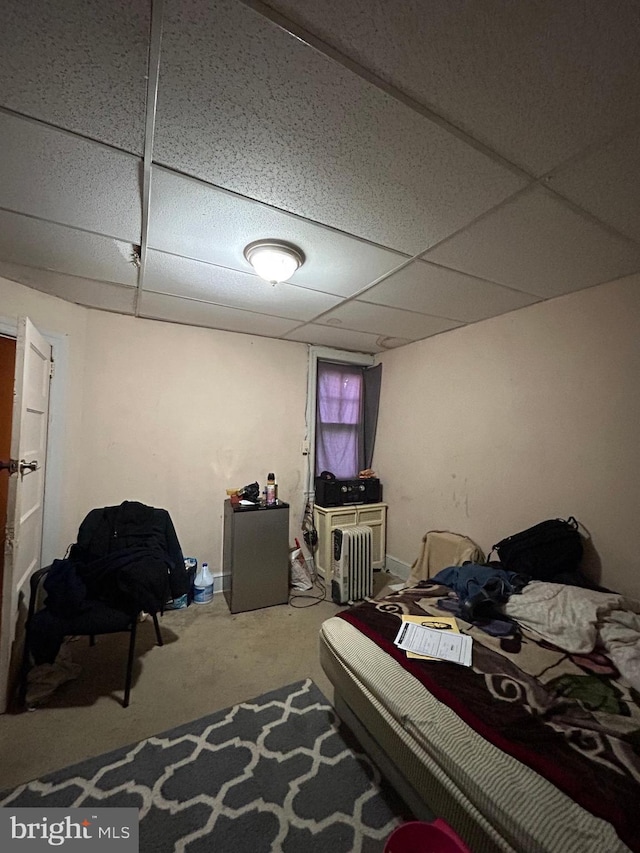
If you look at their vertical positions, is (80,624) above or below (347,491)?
below

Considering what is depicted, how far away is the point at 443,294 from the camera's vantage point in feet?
7.59

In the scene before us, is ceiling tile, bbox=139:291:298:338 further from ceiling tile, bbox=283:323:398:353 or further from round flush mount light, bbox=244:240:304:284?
round flush mount light, bbox=244:240:304:284

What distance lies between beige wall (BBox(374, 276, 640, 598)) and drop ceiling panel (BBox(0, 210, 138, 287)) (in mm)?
2541

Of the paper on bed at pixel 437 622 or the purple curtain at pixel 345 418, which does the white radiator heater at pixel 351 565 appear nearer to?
the purple curtain at pixel 345 418

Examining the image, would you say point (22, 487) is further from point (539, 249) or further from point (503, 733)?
point (539, 249)

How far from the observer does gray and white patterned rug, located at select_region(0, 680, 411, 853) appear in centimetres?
123

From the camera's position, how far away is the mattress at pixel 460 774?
880mm

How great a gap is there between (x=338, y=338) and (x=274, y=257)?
172cm

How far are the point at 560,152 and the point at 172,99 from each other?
4.01ft

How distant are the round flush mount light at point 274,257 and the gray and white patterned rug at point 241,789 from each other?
7.60 ft

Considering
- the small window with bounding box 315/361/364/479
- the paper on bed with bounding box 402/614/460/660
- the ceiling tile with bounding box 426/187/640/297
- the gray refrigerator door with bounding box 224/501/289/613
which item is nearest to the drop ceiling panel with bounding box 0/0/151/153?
the ceiling tile with bounding box 426/187/640/297

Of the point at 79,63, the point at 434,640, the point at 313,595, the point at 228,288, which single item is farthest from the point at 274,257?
the point at 313,595

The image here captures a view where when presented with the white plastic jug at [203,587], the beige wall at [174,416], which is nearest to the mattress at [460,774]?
the white plastic jug at [203,587]

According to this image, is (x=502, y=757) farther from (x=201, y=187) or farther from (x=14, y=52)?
(x=14, y=52)
